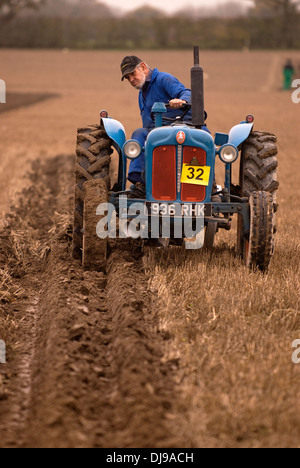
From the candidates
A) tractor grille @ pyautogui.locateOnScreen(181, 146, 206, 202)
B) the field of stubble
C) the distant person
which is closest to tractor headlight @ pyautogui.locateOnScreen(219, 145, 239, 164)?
tractor grille @ pyautogui.locateOnScreen(181, 146, 206, 202)

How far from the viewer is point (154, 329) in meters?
4.90

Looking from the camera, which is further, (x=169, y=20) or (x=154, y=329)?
(x=169, y=20)

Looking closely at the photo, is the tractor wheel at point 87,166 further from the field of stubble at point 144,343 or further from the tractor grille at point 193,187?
the tractor grille at point 193,187

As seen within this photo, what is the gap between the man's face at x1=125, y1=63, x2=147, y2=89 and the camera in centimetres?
673

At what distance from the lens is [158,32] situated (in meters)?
68.1

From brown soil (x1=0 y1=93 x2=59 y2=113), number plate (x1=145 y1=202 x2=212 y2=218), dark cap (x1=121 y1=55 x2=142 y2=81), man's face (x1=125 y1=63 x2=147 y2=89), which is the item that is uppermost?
brown soil (x1=0 y1=93 x2=59 y2=113)

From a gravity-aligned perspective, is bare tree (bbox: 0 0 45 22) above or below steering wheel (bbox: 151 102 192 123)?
above

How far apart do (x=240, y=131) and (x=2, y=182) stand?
5597mm

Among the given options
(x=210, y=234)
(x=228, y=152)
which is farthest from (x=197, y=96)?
(x=210, y=234)

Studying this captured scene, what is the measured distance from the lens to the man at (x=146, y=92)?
21.8ft

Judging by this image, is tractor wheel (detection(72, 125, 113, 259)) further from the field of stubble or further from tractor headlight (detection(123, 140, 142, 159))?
tractor headlight (detection(123, 140, 142, 159))

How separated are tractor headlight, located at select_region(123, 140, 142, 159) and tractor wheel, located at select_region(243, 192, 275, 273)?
1.05 meters

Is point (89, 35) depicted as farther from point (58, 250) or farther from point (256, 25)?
point (58, 250)
